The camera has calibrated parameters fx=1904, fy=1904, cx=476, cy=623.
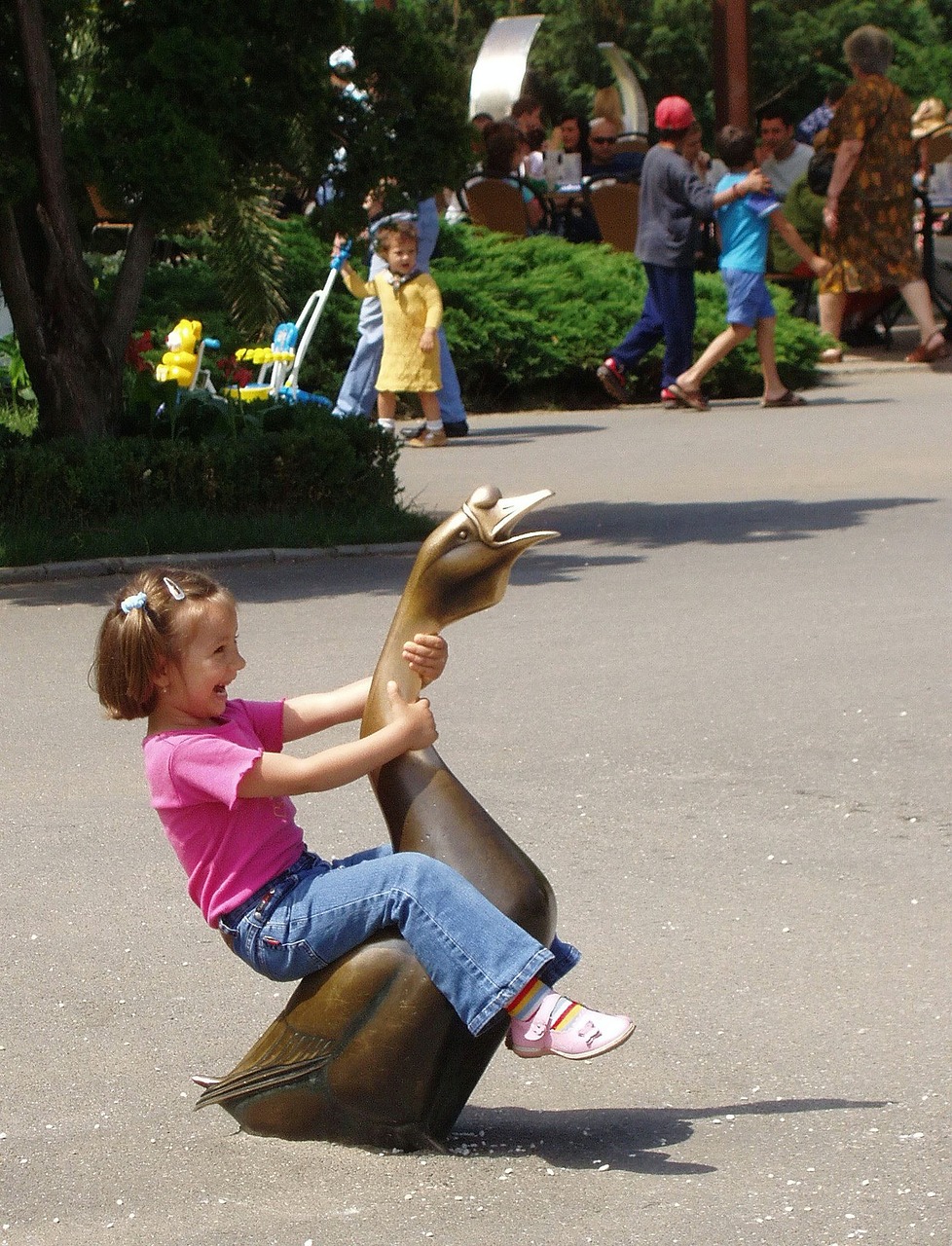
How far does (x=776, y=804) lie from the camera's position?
18.6 ft

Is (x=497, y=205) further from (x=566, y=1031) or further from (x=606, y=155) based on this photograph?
(x=566, y=1031)

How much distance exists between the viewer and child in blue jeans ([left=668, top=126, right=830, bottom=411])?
48.1 ft

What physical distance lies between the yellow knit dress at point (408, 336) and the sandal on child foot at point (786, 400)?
119 inches

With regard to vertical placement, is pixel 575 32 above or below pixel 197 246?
above

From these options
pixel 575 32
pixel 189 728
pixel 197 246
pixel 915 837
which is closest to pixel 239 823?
pixel 189 728

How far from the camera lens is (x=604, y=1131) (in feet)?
11.9

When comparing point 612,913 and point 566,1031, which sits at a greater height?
point 566,1031

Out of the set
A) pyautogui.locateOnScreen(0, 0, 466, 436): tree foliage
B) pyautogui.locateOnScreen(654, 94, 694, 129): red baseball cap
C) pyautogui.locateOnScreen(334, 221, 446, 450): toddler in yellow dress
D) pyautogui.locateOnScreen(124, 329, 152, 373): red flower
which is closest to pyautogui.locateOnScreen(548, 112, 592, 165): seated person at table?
pyautogui.locateOnScreen(654, 94, 694, 129): red baseball cap

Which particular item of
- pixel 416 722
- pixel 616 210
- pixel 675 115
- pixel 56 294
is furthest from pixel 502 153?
pixel 416 722

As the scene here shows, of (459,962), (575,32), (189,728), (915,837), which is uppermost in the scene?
(575,32)

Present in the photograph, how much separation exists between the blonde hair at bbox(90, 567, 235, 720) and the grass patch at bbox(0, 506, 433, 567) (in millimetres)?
6376

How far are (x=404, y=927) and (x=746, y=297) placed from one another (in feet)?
Result: 38.9

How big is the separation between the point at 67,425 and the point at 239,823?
24.3 feet

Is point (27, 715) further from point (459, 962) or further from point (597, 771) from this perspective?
point (459, 962)
